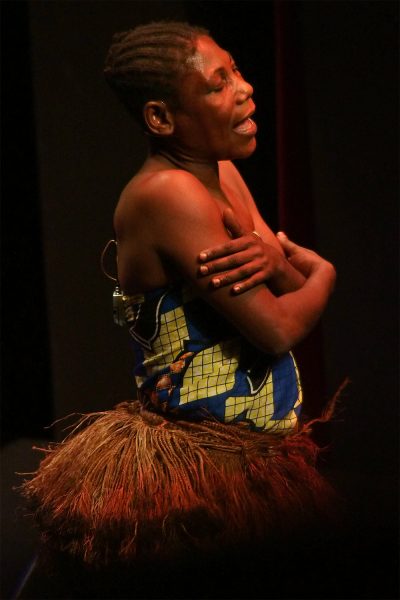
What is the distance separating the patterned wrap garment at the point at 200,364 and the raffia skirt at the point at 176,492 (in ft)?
0.10

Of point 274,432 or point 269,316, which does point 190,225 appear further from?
point 274,432

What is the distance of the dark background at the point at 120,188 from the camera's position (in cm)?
217

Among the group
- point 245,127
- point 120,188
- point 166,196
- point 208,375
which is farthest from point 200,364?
point 120,188

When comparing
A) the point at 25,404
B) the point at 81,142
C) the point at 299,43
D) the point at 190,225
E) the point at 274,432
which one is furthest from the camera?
the point at 25,404

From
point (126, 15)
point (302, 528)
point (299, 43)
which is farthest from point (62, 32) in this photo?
point (302, 528)

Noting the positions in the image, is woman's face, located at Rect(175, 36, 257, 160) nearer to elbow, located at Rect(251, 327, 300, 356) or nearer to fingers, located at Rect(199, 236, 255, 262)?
fingers, located at Rect(199, 236, 255, 262)

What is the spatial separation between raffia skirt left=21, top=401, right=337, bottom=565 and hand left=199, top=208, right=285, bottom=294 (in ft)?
0.76

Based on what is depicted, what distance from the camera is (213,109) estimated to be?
1.52 meters

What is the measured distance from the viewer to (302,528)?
4.96 feet

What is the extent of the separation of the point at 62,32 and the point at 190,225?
919mm

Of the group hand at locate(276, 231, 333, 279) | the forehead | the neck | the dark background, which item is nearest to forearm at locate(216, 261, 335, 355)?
hand at locate(276, 231, 333, 279)

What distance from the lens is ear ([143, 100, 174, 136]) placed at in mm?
1509

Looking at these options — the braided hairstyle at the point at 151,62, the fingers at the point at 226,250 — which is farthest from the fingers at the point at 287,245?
the braided hairstyle at the point at 151,62

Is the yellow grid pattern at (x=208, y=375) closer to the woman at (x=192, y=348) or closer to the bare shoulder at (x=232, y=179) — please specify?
the woman at (x=192, y=348)
